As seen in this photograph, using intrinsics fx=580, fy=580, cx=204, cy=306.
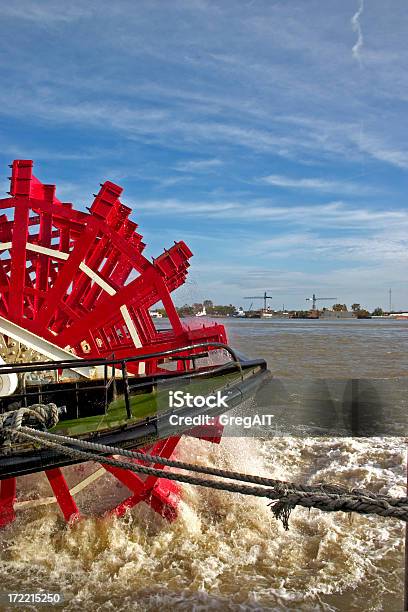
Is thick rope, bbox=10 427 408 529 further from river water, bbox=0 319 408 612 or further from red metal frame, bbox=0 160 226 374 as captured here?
red metal frame, bbox=0 160 226 374

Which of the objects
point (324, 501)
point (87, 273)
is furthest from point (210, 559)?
point (87, 273)

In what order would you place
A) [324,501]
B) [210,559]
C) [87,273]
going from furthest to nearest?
[87,273] < [210,559] < [324,501]

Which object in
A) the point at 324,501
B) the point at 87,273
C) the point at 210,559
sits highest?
the point at 87,273

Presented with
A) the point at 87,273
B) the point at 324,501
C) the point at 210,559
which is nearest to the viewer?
the point at 324,501

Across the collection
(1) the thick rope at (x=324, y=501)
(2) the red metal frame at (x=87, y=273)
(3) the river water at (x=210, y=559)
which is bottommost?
(3) the river water at (x=210, y=559)

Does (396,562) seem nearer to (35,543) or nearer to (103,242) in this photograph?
(35,543)

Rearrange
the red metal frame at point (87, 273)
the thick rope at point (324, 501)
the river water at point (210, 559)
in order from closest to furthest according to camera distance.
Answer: the thick rope at point (324, 501) < the river water at point (210, 559) < the red metal frame at point (87, 273)

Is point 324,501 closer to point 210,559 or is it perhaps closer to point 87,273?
point 210,559

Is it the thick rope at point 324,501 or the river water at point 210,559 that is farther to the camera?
the river water at point 210,559

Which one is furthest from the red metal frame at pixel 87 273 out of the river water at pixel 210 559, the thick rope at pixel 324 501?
the thick rope at pixel 324 501

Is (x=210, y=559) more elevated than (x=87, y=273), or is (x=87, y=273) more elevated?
(x=87, y=273)

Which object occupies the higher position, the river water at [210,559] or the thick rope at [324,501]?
the thick rope at [324,501]

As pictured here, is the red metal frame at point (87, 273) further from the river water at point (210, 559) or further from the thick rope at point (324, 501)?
the thick rope at point (324, 501)

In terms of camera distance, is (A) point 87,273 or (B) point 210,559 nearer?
(B) point 210,559
